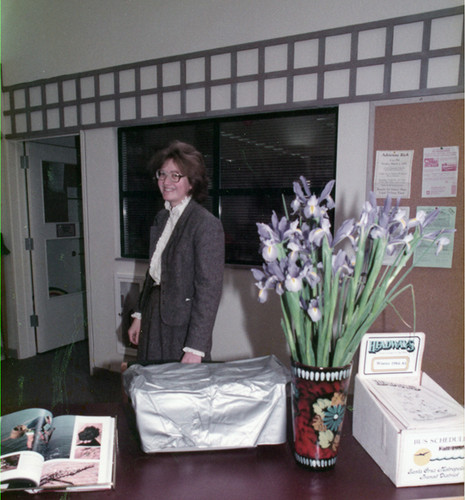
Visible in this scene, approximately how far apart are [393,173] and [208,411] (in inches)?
73.4

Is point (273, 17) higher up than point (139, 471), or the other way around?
point (273, 17)

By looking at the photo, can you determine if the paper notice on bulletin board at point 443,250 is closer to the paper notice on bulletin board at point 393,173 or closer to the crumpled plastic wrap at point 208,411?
the paper notice on bulletin board at point 393,173

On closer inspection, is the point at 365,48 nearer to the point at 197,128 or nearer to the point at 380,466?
the point at 197,128

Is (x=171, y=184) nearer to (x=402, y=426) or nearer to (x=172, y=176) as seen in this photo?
(x=172, y=176)

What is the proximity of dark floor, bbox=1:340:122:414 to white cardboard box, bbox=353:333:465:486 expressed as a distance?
7.29 feet

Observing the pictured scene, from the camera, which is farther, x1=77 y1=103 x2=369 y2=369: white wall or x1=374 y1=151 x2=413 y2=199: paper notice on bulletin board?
x1=77 y1=103 x2=369 y2=369: white wall

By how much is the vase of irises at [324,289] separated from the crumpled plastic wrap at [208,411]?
0.07m

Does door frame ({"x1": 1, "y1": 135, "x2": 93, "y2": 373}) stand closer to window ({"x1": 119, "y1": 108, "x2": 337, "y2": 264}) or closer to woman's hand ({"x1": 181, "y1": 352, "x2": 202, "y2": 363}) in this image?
window ({"x1": 119, "y1": 108, "x2": 337, "y2": 264})

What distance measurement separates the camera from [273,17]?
2416mm

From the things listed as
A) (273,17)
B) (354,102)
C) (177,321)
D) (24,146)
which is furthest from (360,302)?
(24,146)

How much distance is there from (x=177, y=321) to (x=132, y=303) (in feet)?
5.13

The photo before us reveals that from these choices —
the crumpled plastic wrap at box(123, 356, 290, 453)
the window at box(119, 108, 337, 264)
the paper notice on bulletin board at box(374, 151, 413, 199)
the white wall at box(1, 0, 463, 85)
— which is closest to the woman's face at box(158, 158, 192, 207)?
the window at box(119, 108, 337, 264)

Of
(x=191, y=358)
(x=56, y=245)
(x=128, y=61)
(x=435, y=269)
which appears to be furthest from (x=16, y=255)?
(x=435, y=269)

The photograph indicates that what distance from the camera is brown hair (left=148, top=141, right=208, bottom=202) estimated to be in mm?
1741
